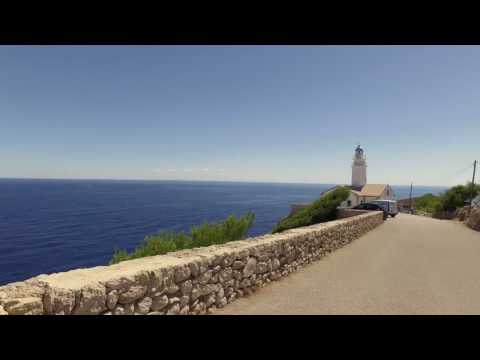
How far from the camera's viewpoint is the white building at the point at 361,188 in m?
49.0

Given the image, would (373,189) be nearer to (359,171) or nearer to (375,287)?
(359,171)

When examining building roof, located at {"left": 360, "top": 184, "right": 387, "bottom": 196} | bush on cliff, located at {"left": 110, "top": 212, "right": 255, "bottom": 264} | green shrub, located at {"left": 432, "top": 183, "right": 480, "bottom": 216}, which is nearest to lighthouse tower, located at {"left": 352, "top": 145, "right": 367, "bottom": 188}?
building roof, located at {"left": 360, "top": 184, "right": 387, "bottom": 196}

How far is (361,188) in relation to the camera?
2190 inches

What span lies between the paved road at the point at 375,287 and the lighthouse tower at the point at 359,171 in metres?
51.2

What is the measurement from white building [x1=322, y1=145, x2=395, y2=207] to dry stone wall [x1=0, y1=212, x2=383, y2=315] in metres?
44.9

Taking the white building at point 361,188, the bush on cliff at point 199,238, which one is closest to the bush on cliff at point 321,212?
the bush on cliff at point 199,238

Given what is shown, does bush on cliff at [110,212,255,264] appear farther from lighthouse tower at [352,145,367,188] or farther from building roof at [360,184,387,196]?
lighthouse tower at [352,145,367,188]

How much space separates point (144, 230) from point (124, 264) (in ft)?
→ 145

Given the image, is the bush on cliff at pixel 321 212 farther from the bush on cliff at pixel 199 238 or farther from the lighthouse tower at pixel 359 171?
the lighthouse tower at pixel 359 171

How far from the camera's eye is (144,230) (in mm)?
44656
